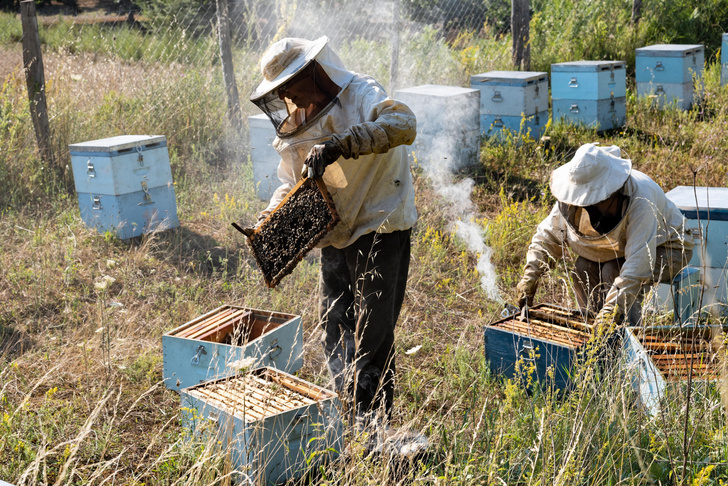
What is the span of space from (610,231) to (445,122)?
3.52 m

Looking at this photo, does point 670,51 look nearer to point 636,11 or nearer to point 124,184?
point 636,11

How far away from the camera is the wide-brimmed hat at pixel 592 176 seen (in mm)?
3391

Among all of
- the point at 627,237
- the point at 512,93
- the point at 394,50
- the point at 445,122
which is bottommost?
the point at 627,237

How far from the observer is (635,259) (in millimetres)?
3379

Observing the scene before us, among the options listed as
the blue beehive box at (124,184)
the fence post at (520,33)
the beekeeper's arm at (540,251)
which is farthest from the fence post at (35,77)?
the fence post at (520,33)

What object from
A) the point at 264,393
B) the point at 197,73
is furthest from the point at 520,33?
the point at 264,393

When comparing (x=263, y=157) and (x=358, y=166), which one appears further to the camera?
(x=263, y=157)

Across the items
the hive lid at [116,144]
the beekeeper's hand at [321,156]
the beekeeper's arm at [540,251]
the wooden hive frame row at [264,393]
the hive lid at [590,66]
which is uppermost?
the hive lid at [590,66]

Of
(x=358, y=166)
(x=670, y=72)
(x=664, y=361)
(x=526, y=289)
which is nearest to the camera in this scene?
(x=358, y=166)

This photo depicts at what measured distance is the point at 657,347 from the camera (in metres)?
3.18

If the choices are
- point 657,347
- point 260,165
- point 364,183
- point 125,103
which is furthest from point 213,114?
point 657,347

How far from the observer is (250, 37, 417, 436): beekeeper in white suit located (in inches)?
107

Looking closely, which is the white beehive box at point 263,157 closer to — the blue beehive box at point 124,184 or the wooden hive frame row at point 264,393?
the blue beehive box at point 124,184

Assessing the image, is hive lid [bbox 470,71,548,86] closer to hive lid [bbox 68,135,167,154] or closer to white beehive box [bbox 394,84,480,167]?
white beehive box [bbox 394,84,480,167]
